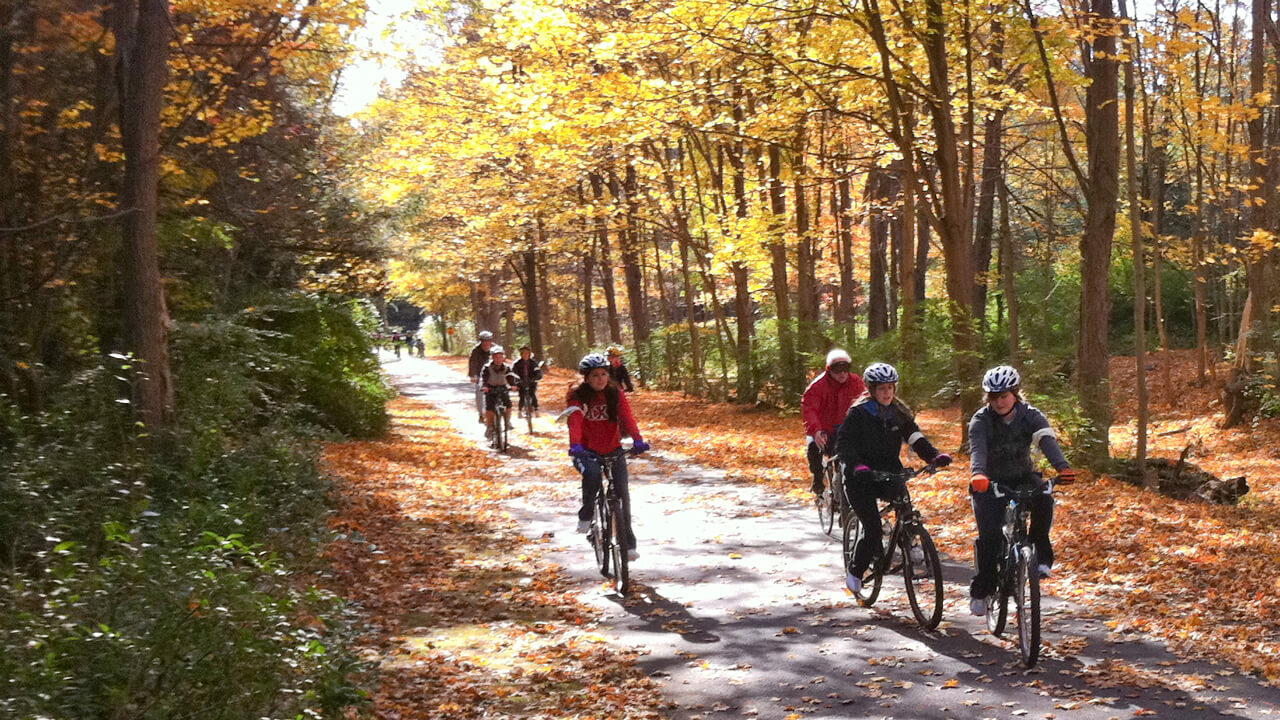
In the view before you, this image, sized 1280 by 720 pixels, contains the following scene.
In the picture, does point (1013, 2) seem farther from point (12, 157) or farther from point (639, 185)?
point (639, 185)

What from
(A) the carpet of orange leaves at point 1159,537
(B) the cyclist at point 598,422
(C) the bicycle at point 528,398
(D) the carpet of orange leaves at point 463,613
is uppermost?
(B) the cyclist at point 598,422

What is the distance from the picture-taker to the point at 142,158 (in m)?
11.3

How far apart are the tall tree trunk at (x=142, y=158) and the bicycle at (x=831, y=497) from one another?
21.8ft

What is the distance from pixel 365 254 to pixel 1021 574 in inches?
660

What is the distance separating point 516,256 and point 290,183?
22.4 m

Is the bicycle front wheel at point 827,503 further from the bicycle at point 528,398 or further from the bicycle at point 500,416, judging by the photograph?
the bicycle at point 528,398

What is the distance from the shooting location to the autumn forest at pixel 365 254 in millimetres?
7340

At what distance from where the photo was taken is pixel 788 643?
8055mm

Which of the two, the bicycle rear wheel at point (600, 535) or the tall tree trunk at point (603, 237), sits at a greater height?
the tall tree trunk at point (603, 237)

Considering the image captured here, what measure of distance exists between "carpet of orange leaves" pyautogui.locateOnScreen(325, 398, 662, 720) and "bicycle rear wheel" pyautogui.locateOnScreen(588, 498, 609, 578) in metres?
0.43

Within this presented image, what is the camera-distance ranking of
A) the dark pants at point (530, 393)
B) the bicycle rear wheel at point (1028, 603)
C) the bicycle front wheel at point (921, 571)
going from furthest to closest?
→ the dark pants at point (530, 393)
the bicycle front wheel at point (921, 571)
the bicycle rear wheel at point (1028, 603)

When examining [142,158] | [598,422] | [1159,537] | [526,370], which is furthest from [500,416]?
[1159,537]

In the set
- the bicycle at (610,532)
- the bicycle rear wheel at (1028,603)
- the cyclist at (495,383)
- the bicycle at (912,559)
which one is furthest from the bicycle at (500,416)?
the bicycle rear wheel at (1028,603)

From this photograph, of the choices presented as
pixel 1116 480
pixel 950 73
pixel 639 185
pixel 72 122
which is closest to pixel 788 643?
pixel 1116 480
